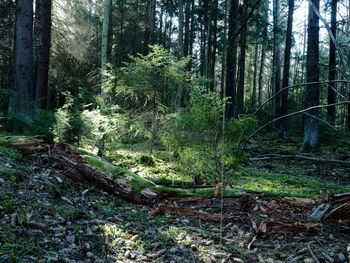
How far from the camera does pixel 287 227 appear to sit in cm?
368

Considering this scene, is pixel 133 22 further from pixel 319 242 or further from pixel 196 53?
pixel 319 242

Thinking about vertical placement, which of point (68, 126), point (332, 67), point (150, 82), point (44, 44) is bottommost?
point (68, 126)

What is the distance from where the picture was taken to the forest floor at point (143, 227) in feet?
8.96

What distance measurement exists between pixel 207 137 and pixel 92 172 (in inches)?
95.0

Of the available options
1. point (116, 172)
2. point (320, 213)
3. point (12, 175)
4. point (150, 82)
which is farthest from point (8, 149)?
point (320, 213)

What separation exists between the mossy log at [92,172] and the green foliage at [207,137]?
1290mm

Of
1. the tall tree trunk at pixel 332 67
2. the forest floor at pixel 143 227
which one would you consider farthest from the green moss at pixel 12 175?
the tall tree trunk at pixel 332 67

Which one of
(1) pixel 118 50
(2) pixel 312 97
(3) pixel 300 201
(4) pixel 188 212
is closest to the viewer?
(4) pixel 188 212

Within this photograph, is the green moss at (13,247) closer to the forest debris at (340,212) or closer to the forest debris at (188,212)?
the forest debris at (188,212)

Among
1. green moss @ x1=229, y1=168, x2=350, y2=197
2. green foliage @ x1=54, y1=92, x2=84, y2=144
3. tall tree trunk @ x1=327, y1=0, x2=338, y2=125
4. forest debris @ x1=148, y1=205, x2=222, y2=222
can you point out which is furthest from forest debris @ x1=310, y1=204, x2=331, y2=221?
green foliage @ x1=54, y1=92, x2=84, y2=144

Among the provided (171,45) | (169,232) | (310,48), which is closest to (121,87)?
(169,232)

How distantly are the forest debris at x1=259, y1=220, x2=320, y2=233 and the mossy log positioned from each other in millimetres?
1901

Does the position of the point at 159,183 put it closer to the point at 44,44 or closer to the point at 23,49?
the point at 23,49

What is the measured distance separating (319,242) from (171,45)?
1214 inches
